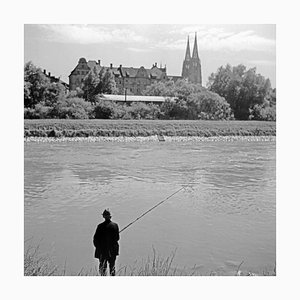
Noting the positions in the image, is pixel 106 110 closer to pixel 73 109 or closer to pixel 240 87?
pixel 73 109

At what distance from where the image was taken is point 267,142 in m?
3.82

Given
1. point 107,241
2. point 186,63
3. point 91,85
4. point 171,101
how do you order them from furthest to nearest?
point 171,101, point 91,85, point 186,63, point 107,241

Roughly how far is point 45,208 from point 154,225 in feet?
2.74

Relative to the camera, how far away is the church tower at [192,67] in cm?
360

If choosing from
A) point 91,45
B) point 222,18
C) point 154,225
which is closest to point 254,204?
point 154,225

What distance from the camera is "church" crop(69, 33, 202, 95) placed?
366 cm

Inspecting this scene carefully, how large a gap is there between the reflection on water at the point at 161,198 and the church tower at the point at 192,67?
60 cm

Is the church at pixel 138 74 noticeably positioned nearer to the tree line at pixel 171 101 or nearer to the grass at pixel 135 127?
the tree line at pixel 171 101

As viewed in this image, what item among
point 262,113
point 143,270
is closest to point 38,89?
point 143,270

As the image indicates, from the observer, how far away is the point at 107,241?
3010 millimetres

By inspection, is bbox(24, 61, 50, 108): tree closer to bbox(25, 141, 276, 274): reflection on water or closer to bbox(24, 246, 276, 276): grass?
bbox(25, 141, 276, 274): reflection on water

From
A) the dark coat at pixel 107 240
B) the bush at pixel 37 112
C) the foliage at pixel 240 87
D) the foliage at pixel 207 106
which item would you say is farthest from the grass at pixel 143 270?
the foliage at pixel 240 87

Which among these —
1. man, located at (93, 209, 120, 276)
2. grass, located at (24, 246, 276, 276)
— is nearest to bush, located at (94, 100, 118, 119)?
man, located at (93, 209, 120, 276)
